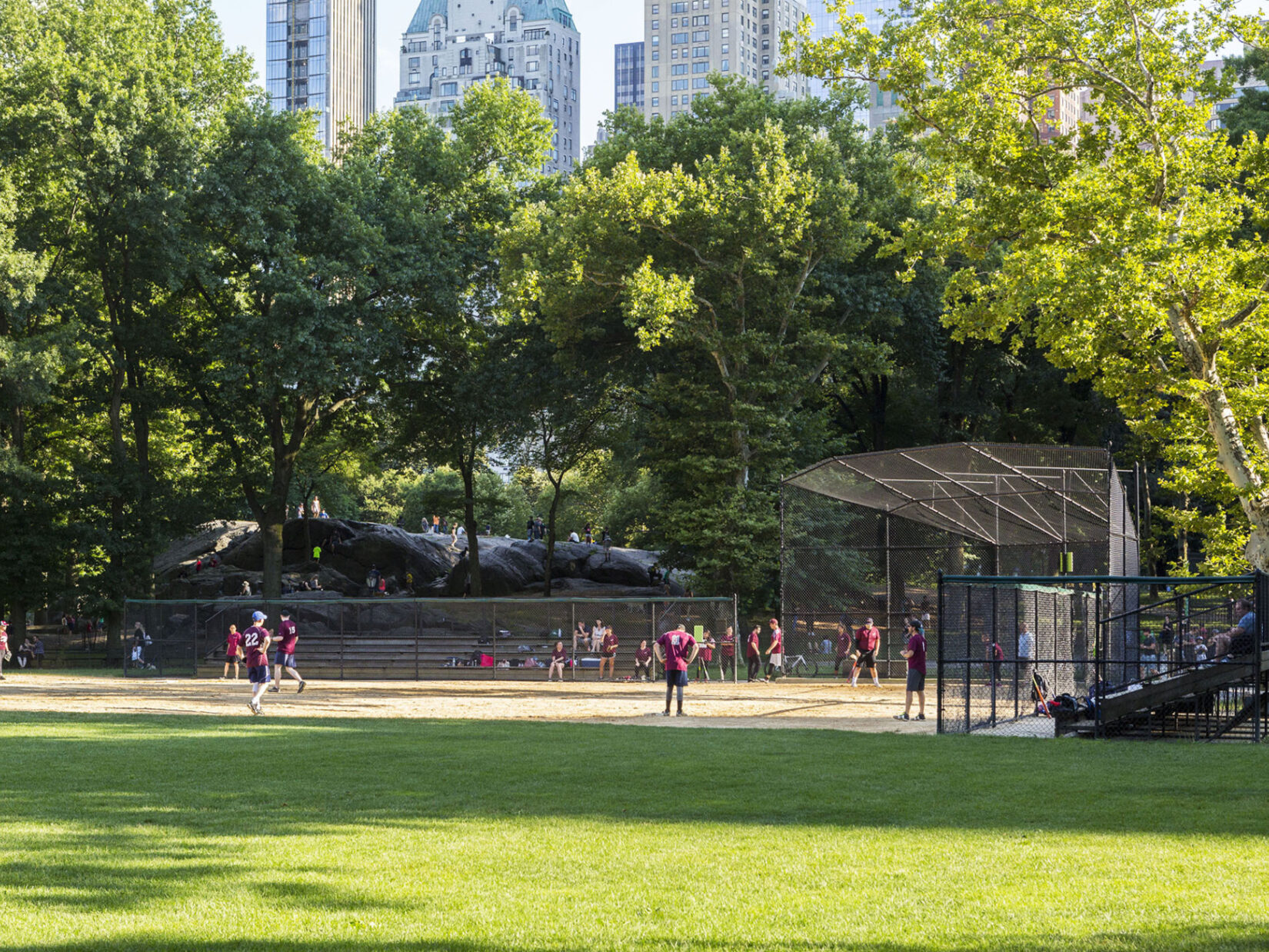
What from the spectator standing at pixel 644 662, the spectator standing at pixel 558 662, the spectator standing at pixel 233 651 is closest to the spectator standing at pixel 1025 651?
the spectator standing at pixel 644 662

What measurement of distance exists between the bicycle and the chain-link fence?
4.81 ft

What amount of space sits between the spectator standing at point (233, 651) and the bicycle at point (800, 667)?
46.1 feet

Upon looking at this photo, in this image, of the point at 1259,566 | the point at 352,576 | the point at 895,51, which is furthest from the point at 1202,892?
the point at 352,576

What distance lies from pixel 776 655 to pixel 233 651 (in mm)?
13982

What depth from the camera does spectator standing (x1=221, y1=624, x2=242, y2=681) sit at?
3284 cm

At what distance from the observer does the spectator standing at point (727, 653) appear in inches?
1302

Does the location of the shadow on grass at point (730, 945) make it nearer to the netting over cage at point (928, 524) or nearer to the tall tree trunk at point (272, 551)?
the netting over cage at point (928, 524)

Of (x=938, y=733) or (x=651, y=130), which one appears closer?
(x=938, y=733)

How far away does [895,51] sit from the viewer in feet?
87.8

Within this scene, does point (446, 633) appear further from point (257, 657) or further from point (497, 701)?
point (257, 657)

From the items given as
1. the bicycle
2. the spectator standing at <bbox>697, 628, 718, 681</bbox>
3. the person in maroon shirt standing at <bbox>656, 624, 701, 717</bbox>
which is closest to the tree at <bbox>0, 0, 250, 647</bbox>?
the spectator standing at <bbox>697, 628, 718, 681</bbox>

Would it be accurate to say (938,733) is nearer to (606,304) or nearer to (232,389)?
(606,304)

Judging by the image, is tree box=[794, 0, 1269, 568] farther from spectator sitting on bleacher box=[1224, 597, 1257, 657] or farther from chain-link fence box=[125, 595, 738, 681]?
chain-link fence box=[125, 595, 738, 681]

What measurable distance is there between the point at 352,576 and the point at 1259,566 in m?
37.7
